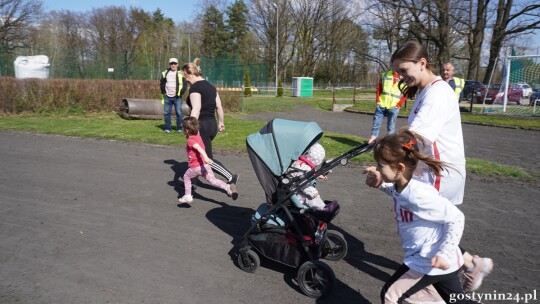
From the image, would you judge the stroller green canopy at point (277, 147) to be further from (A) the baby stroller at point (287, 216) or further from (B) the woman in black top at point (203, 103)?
(B) the woman in black top at point (203, 103)

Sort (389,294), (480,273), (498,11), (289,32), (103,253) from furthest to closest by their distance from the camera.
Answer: (289,32) → (498,11) → (103,253) → (480,273) → (389,294)

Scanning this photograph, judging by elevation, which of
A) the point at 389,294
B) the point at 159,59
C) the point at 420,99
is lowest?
the point at 389,294

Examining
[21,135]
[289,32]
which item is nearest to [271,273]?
[21,135]

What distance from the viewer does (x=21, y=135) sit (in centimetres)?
1084

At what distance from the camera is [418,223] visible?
2518 mm

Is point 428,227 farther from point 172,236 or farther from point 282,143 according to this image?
point 172,236

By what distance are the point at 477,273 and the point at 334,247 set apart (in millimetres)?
1306

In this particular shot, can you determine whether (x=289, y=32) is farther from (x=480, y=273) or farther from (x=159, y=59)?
(x=480, y=273)

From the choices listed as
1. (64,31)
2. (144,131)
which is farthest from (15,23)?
(144,131)

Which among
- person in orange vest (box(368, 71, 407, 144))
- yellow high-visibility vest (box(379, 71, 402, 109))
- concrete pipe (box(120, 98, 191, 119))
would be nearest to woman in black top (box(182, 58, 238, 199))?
person in orange vest (box(368, 71, 407, 144))

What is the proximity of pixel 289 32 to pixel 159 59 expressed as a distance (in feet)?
90.4

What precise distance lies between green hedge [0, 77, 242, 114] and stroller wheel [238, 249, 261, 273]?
581 inches

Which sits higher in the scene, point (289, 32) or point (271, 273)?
point (289, 32)

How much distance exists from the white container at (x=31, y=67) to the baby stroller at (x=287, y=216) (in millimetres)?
22620
